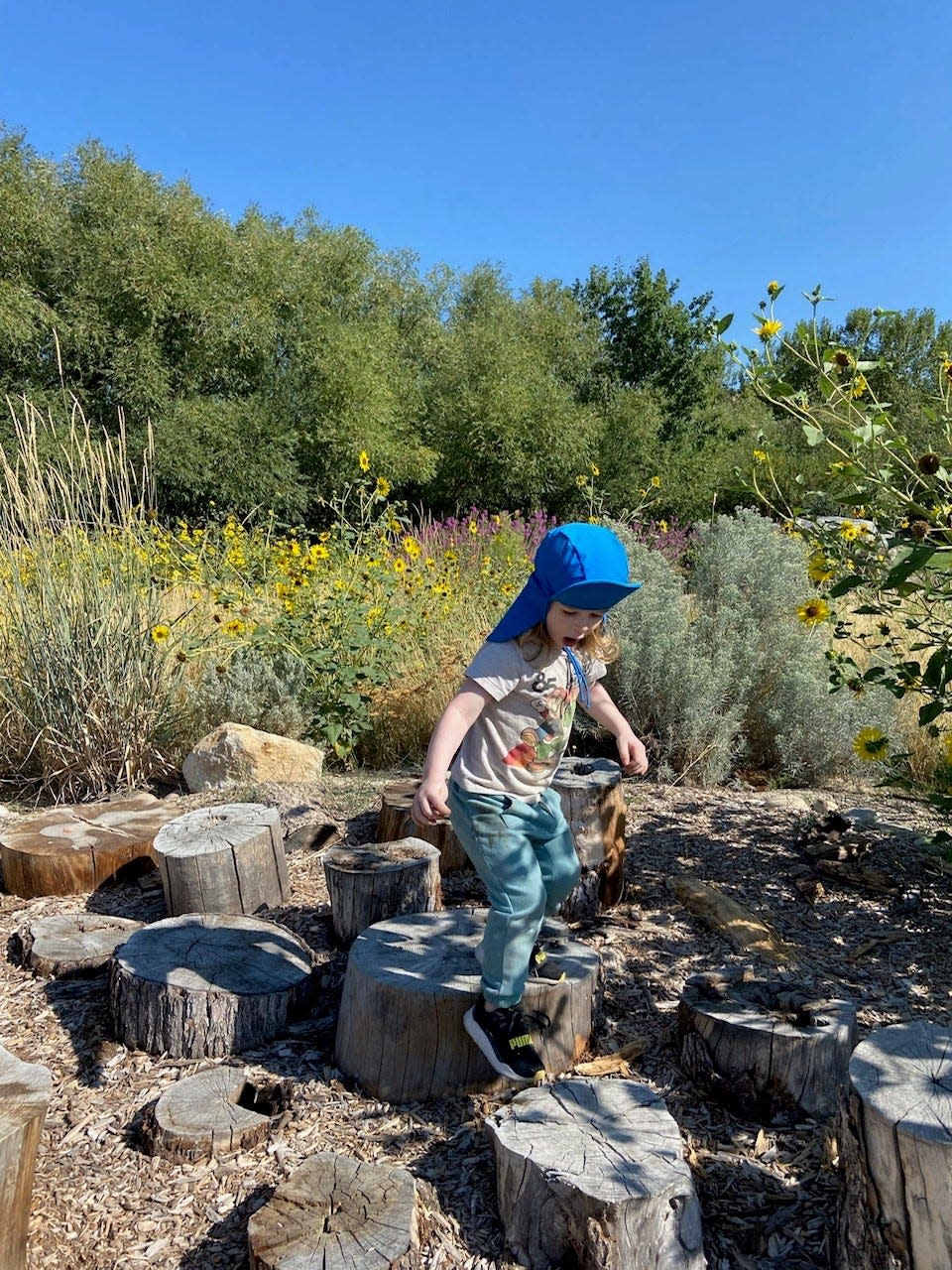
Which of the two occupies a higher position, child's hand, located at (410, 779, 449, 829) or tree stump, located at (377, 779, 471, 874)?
child's hand, located at (410, 779, 449, 829)

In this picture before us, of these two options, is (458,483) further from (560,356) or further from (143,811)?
(143,811)

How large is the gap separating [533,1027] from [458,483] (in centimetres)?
2455

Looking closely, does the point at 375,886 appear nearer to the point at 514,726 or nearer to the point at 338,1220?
the point at 514,726

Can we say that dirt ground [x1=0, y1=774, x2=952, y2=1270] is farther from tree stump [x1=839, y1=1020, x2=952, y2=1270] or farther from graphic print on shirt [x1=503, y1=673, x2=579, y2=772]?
graphic print on shirt [x1=503, y1=673, x2=579, y2=772]

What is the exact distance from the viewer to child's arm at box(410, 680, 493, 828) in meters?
2.02

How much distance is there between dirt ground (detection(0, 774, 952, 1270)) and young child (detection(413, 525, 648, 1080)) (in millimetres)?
346

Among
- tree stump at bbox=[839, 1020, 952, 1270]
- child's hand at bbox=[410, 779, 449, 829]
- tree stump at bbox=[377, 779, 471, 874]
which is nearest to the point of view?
tree stump at bbox=[839, 1020, 952, 1270]

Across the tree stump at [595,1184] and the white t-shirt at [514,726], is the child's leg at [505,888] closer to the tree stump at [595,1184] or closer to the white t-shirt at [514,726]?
the white t-shirt at [514,726]

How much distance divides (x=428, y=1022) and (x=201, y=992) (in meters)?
0.63

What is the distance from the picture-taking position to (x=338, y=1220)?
5.63 ft

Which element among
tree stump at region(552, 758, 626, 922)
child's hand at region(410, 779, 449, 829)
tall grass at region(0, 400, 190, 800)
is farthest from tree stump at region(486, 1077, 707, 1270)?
tall grass at region(0, 400, 190, 800)

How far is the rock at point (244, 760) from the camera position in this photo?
14.5 feet

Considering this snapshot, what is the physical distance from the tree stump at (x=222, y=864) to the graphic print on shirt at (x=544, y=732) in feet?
4.58

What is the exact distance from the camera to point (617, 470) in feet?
84.1
